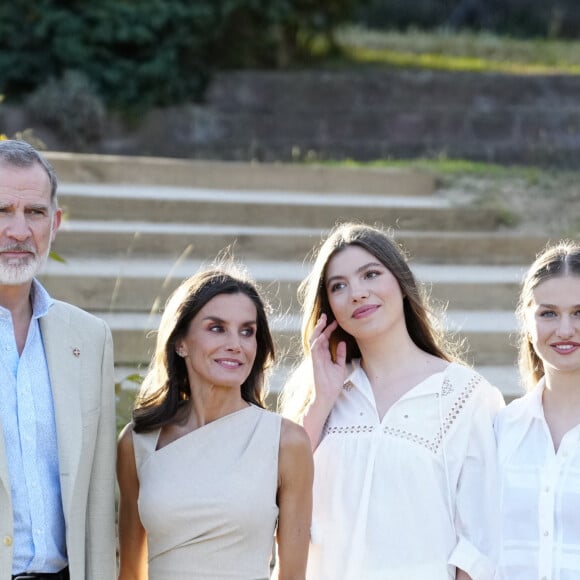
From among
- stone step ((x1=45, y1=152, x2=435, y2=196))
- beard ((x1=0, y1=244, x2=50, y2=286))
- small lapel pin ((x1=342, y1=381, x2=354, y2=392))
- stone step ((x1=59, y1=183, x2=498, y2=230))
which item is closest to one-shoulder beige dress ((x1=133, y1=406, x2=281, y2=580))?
small lapel pin ((x1=342, y1=381, x2=354, y2=392))

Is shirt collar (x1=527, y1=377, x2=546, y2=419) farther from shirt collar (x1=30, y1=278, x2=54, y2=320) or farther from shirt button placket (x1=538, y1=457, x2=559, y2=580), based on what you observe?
shirt collar (x1=30, y1=278, x2=54, y2=320)

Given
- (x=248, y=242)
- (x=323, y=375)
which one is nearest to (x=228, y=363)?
(x=323, y=375)

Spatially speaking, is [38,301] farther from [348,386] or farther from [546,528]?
[546,528]

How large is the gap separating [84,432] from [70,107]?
674 centimetres

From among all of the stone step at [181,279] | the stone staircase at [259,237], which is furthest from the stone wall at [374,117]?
the stone step at [181,279]

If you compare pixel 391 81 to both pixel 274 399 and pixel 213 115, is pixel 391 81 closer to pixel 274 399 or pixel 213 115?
pixel 213 115

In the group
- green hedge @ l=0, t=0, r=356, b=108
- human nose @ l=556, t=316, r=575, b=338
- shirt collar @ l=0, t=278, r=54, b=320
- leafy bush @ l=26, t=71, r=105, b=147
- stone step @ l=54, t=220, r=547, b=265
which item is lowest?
human nose @ l=556, t=316, r=575, b=338

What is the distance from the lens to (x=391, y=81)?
34.4ft

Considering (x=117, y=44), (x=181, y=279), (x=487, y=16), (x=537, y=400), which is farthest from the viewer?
(x=487, y=16)

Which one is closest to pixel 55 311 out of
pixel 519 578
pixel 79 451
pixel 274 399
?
pixel 79 451

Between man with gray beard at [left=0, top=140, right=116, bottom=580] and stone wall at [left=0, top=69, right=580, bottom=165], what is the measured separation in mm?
6771

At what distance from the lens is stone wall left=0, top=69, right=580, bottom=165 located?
32.8ft

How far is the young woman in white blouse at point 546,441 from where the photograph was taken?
3238 millimetres

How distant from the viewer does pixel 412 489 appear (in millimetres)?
3355
